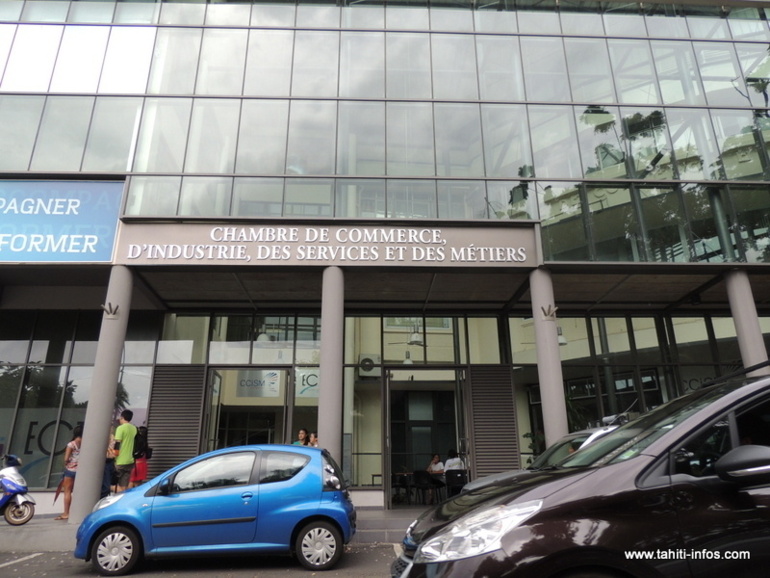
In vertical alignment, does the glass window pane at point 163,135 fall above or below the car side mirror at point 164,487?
above

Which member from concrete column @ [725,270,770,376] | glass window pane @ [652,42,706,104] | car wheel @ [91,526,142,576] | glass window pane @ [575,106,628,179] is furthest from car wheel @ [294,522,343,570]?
glass window pane @ [652,42,706,104]

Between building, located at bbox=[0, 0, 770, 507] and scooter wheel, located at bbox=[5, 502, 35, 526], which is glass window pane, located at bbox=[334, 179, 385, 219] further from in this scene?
scooter wheel, located at bbox=[5, 502, 35, 526]

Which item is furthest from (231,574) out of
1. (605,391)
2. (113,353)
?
(605,391)

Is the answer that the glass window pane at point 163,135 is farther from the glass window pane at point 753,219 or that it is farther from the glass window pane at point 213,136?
the glass window pane at point 753,219

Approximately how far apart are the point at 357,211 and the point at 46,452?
9201mm

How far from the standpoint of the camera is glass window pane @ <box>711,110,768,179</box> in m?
12.1

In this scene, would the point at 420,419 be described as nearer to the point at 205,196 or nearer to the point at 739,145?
the point at 205,196

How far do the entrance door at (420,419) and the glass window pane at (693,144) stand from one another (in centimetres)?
741

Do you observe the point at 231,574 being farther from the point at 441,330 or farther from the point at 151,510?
the point at 441,330

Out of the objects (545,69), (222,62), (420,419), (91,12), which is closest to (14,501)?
(420,419)

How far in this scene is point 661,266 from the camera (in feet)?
36.4

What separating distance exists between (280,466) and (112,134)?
9303 millimetres

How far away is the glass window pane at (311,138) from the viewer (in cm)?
1181

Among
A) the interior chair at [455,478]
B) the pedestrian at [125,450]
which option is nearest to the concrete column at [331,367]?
the interior chair at [455,478]
